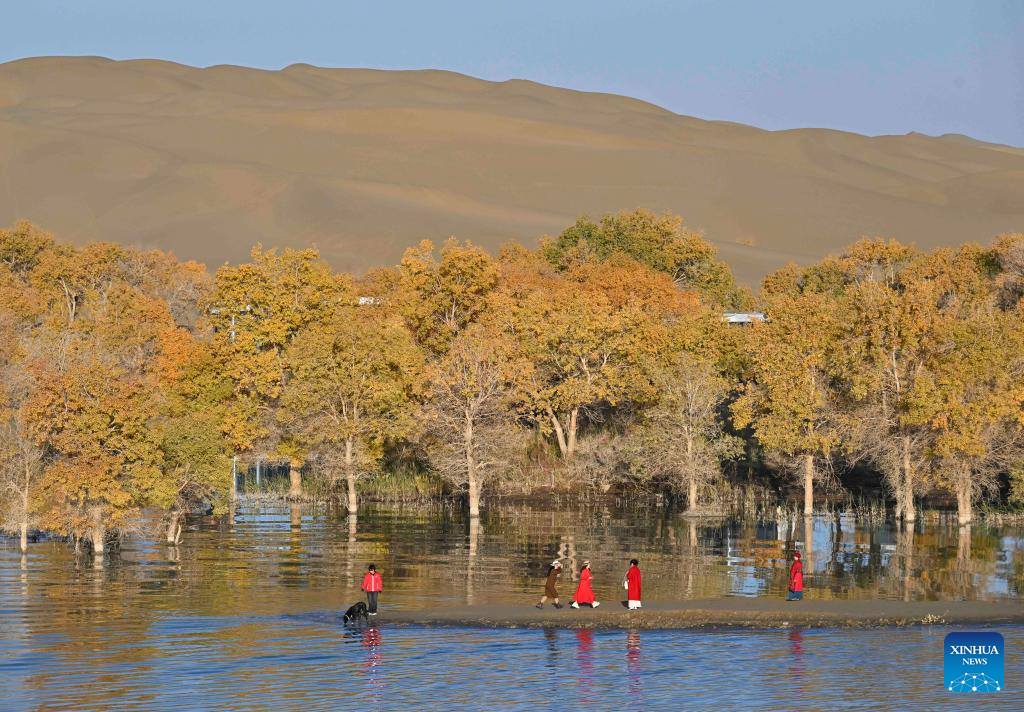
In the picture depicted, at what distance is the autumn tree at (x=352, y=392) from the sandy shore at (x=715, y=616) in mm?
35094

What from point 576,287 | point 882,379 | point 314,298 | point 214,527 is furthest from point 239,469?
point 882,379

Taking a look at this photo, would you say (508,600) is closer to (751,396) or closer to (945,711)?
(945,711)

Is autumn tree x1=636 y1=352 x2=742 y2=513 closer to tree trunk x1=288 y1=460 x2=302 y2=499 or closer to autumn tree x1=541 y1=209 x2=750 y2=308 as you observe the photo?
tree trunk x1=288 y1=460 x2=302 y2=499

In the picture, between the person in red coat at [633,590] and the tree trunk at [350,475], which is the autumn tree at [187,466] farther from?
Answer: the person in red coat at [633,590]

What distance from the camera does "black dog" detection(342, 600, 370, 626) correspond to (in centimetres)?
4691

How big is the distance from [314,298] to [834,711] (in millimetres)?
58550

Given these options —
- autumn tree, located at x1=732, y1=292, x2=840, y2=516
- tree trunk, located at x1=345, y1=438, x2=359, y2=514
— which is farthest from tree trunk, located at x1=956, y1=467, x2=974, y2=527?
tree trunk, located at x1=345, y1=438, x2=359, y2=514

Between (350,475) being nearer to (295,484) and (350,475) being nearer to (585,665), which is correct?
(295,484)

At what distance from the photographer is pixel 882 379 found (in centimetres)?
7938

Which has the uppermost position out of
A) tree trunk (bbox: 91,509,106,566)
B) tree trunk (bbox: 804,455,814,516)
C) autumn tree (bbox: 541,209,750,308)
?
autumn tree (bbox: 541,209,750,308)

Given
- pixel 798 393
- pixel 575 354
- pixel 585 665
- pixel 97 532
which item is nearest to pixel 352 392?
pixel 575 354

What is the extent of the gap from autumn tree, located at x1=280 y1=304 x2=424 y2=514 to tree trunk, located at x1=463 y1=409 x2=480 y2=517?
12.7 ft

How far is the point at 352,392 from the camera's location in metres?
84.9

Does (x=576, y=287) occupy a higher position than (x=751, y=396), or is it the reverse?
(x=576, y=287)
